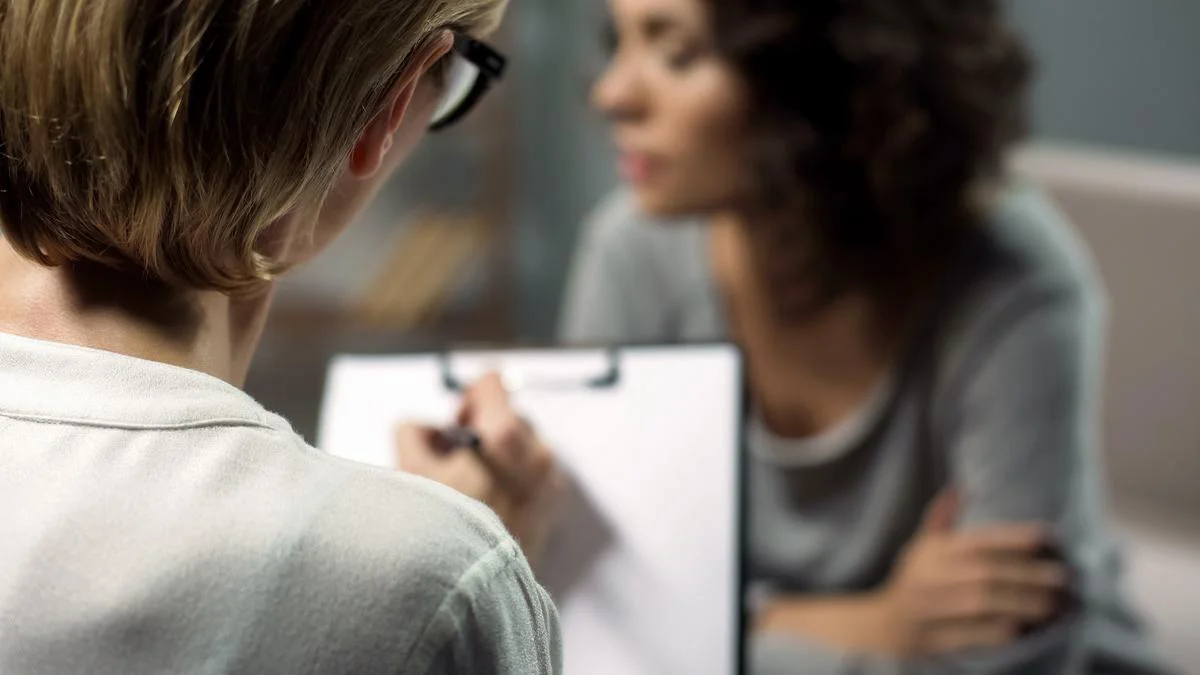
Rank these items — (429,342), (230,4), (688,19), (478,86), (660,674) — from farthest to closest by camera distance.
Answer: (429,342) < (688,19) < (660,674) < (478,86) < (230,4)

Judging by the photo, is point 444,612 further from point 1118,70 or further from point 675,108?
point 1118,70

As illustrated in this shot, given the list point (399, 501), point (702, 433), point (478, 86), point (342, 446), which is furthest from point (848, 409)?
point (399, 501)

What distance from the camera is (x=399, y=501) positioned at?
1.36 feet

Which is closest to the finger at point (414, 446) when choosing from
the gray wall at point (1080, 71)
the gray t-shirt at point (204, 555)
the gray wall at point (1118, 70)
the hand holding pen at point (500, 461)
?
the hand holding pen at point (500, 461)

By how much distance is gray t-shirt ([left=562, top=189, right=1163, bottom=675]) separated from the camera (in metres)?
1.05

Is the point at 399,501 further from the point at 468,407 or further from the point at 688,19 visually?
the point at 688,19

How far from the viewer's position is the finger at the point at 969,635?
1.02 m

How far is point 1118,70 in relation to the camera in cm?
197

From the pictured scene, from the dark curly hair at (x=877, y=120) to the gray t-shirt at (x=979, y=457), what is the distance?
5cm

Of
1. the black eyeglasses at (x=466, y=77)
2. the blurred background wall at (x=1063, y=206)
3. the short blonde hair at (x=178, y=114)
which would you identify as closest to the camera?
the short blonde hair at (x=178, y=114)

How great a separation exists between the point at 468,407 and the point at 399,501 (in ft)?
1.29

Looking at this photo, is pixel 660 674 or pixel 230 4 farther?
pixel 660 674

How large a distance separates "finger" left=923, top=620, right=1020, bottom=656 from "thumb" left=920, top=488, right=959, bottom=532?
0.08 metres

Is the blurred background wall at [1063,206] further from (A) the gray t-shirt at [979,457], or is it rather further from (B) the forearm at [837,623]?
(B) the forearm at [837,623]
